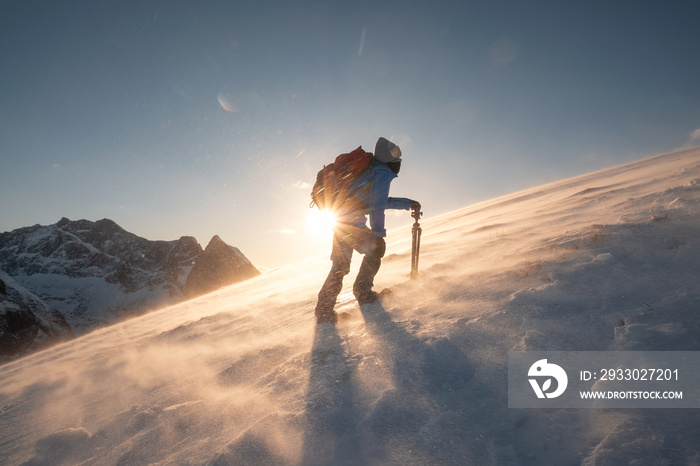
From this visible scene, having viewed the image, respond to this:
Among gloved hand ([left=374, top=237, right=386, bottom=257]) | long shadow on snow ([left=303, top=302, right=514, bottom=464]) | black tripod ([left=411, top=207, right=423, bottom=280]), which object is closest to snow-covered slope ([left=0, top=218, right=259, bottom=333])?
black tripod ([left=411, top=207, right=423, bottom=280])

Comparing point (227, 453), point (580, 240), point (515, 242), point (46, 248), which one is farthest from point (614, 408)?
point (46, 248)

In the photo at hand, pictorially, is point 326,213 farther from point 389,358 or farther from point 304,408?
point 304,408

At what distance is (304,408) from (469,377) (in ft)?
3.58

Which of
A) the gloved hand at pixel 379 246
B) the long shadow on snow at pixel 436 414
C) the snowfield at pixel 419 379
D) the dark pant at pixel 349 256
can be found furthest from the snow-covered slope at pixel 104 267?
the long shadow on snow at pixel 436 414

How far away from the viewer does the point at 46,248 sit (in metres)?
148

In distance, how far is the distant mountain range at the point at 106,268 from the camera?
118 meters

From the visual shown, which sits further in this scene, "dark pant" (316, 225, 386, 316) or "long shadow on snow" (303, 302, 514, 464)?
"dark pant" (316, 225, 386, 316)

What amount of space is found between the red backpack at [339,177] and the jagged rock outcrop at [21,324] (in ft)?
272

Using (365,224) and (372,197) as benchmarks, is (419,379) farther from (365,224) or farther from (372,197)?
(372,197)

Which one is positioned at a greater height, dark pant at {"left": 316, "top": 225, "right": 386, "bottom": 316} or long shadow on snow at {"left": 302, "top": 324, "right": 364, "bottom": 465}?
dark pant at {"left": 316, "top": 225, "right": 386, "bottom": 316}

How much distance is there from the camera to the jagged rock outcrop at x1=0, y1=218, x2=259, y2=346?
118 meters

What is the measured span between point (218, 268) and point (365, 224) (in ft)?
406

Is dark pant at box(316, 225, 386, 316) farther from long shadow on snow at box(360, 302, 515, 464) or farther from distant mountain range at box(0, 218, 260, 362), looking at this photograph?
distant mountain range at box(0, 218, 260, 362)

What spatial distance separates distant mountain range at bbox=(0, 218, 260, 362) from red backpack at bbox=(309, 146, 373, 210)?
116374mm
